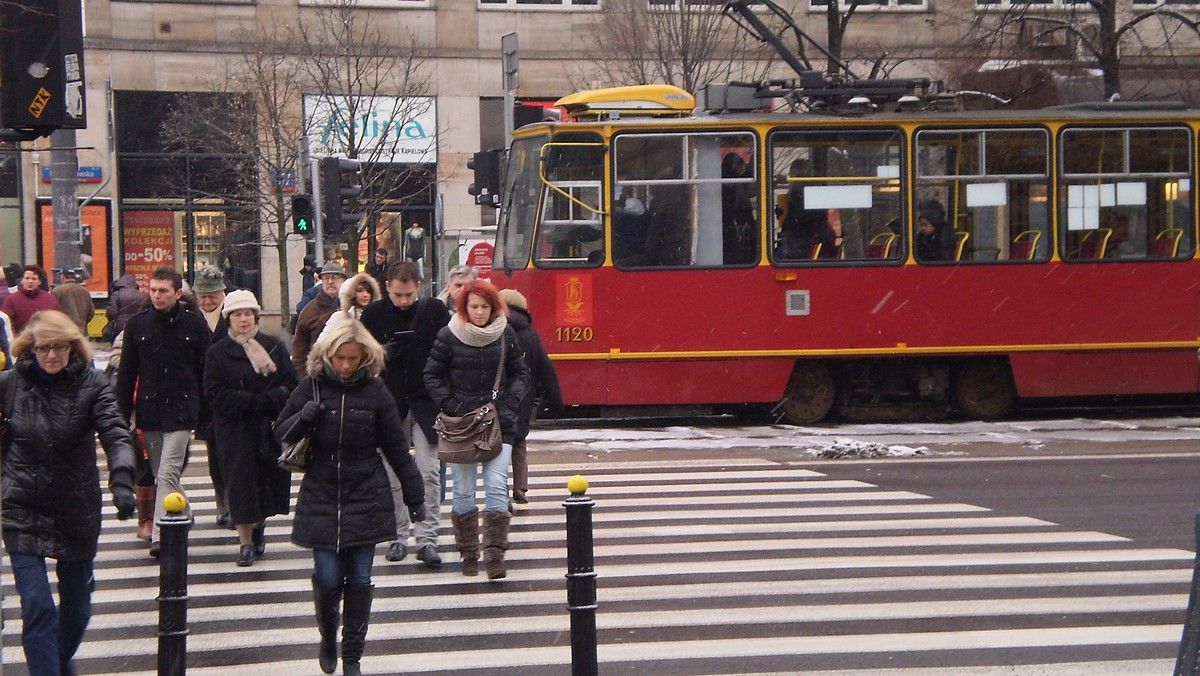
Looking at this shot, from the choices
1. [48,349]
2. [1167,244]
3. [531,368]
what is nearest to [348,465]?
[48,349]

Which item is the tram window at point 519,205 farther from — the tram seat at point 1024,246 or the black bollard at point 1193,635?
the black bollard at point 1193,635

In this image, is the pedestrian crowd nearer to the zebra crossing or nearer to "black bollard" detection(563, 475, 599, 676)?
the zebra crossing

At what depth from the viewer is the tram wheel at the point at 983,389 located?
690 inches

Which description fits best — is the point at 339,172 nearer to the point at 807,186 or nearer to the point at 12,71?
the point at 807,186

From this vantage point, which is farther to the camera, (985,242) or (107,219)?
(107,219)

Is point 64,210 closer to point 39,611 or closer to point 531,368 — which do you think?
point 531,368

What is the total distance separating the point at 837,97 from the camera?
694 inches

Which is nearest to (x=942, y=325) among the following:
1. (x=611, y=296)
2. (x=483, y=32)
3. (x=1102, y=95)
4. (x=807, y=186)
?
(x=807, y=186)

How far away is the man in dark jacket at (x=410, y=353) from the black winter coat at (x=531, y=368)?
3.37ft

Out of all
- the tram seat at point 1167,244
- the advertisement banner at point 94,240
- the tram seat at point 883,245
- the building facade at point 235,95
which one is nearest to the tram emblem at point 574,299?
the tram seat at point 883,245

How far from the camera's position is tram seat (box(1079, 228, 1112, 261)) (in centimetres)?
1734

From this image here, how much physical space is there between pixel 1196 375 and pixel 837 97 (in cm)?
537

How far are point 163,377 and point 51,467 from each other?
3.66 m

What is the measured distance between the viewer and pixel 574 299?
653 inches
